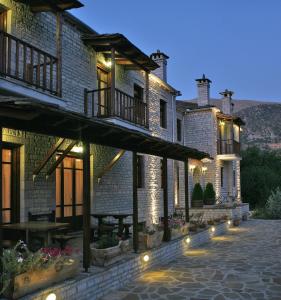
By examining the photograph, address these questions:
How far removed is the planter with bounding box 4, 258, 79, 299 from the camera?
17.5ft

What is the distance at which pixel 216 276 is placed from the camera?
28.8 ft

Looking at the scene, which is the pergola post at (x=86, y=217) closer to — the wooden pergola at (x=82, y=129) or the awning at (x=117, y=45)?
the wooden pergola at (x=82, y=129)

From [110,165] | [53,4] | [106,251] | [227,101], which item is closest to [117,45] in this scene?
[53,4]

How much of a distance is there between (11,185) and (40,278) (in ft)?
14.4

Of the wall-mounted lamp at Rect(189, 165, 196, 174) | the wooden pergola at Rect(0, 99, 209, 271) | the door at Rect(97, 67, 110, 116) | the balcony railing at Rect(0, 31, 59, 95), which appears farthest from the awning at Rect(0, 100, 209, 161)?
the wall-mounted lamp at Rect(189, 165, 196, 174)

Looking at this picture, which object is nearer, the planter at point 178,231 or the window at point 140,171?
the planter at point 178,231

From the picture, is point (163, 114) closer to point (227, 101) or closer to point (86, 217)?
point (227, 101)

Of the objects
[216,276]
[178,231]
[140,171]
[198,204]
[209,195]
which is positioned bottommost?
[216,276]

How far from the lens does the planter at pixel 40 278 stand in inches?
209

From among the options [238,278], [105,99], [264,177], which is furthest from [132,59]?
[264,177]

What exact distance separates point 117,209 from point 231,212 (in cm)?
757

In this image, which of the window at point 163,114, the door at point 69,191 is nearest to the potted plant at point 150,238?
the door at point 69,191

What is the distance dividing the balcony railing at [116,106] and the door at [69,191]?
5.76 ft

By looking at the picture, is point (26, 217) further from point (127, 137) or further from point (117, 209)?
point (117, 209)
